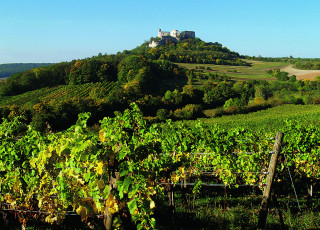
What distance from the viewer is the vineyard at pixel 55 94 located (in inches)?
2207

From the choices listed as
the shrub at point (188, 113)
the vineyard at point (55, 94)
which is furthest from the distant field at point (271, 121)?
the vineyard at point (55, 94)

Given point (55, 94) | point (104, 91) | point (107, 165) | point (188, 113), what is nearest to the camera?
point (107, 165)

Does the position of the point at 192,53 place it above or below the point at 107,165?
above

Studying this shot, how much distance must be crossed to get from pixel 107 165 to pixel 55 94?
205 ft

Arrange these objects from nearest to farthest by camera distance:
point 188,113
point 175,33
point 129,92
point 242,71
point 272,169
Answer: point 272,169
point 188,113
point 129,92
point 242,71
point 175,33

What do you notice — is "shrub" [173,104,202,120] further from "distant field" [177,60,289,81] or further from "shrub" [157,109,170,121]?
"distant field" [177,60,289,81]

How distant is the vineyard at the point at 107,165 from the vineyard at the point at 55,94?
53.0 m

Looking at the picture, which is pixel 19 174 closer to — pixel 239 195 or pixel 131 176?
pixel 131 176

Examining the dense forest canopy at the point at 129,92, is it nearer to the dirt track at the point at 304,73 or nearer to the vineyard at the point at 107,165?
the dirt track at the point at 304,73

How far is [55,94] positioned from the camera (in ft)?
199

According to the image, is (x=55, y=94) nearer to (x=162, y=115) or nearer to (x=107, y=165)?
(x=162, y=115)

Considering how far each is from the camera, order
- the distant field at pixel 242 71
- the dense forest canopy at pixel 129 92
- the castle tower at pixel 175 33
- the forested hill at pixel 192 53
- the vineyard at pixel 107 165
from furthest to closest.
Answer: the castle tower at pixel 175 33, the forested hill at pixel 192 53, the distant field at pixel 242 71, the dense forest canopy at pixel 129 92, the vineyard at pixel 107 165

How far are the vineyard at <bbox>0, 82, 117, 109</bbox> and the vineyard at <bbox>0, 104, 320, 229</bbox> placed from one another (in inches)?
2088

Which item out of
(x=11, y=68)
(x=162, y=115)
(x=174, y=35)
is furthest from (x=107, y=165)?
(x=11, y=68)
